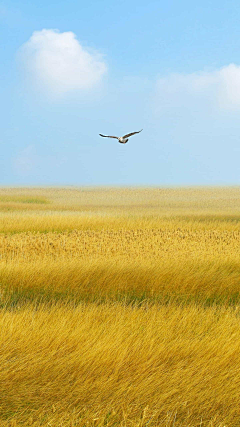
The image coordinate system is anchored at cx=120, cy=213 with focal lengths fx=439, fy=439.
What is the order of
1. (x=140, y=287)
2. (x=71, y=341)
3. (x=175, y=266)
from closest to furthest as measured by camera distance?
(x=71, y=341), (x=140, y=287), (x=175, y=266)

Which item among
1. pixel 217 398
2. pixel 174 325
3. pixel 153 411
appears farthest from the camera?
pixel 174 325

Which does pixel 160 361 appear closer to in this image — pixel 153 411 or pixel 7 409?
pixel 153 411

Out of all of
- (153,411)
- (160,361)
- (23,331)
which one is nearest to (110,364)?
(160,361)

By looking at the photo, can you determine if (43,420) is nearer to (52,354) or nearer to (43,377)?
(43,377)

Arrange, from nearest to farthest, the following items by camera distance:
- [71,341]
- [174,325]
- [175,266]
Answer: [71,341]
[174,325]
[175,266]

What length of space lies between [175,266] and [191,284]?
977 mm

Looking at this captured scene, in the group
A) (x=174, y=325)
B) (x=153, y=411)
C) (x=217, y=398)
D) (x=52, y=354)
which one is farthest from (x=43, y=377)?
(x=174, y=325)

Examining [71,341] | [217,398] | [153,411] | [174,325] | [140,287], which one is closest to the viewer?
[153,411]

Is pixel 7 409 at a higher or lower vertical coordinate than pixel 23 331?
lower

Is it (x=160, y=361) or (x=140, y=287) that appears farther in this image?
(x=140, y=287)

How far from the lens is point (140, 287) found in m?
8.75

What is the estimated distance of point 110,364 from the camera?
14.2ft

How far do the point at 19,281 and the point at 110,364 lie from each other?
4.91 m

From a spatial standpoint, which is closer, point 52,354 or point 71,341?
point 52,354
